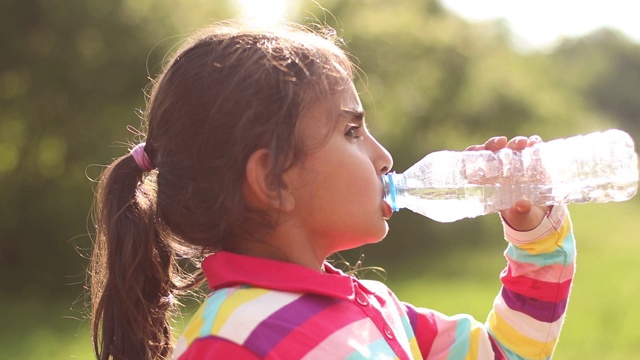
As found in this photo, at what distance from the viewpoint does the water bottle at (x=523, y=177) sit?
7.54 ft

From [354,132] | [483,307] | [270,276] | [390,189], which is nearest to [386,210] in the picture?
[390,189]

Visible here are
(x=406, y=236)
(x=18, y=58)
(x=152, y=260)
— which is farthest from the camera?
(x=406, y=236)

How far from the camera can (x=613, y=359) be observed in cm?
517

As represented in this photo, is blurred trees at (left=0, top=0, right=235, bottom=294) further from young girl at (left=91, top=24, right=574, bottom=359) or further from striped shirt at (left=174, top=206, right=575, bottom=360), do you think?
striped shirt at (left=174, top=206, right=575, bottom=360)

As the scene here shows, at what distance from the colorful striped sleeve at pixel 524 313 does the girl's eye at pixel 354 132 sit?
418 mm

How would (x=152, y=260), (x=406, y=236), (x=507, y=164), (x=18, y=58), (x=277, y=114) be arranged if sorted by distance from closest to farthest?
(x=277, y=114), (x=152, y=260), (x=507, y=164), (x=18, y=58), (x=406, y=236)

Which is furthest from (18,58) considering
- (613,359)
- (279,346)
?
(279,346)

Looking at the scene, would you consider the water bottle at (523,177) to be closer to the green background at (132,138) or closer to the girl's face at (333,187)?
the girl's face at (333,187)

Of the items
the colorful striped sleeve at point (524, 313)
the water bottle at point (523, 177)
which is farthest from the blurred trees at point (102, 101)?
the colorful striped sleeve at point (524, 313)

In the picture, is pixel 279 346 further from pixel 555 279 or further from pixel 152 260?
pixel 555 279

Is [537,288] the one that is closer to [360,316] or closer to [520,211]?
[520,211]

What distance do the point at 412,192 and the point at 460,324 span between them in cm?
32

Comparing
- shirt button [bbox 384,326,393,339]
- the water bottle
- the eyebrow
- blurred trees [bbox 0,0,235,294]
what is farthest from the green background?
shirt button [bbox 384,326,393,339]

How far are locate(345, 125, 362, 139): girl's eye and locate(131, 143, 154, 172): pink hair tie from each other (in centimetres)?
44
